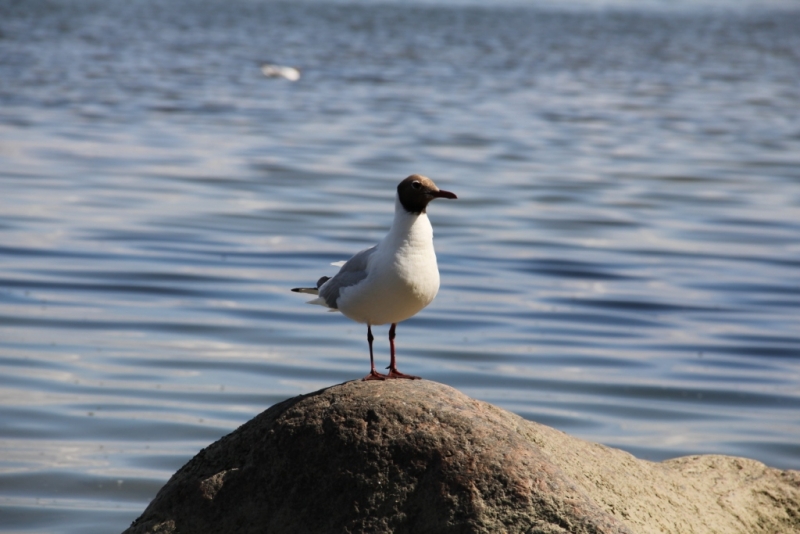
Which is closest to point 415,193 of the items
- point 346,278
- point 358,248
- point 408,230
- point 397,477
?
point 408,230

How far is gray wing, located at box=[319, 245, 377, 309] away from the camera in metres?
5.51

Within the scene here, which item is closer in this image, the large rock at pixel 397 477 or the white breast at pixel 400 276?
the large rock at pixel 397 477

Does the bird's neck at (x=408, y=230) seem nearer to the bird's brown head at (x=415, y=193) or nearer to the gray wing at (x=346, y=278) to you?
the bird's brown head at (x=415, y=193)

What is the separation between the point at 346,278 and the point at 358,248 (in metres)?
8.53

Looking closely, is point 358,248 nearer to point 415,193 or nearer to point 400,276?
point 415,193

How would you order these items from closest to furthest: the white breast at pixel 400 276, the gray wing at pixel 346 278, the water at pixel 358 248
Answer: the white breast at pixel 400 276 < the gray wing at pixel 346 278 < the water at pixel 358 248

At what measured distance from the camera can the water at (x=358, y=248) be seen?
8844 millimetres

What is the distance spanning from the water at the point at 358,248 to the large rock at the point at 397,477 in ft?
7.82

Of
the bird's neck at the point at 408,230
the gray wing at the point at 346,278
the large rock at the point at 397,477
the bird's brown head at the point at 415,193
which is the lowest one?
the large rock at the point at 397,477

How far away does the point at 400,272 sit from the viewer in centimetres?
524

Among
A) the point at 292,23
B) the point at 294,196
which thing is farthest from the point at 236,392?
the point at 292,23

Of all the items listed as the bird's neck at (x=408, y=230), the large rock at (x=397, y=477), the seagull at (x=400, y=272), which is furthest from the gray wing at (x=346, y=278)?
the large rock at (x=397, y=477)

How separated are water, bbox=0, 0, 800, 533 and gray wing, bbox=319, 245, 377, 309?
7.61 ft

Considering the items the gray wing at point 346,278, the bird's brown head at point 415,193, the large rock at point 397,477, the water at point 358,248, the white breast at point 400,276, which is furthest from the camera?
the water at point 358,248
